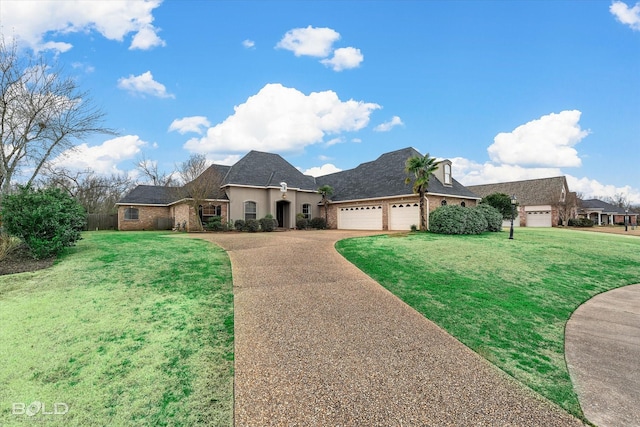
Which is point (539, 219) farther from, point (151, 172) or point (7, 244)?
point (151, 172)

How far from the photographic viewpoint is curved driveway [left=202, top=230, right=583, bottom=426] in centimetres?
292

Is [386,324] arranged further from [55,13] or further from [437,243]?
[55,13]

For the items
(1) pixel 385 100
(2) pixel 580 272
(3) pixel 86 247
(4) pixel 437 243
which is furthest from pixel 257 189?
(2) pixel 580 272

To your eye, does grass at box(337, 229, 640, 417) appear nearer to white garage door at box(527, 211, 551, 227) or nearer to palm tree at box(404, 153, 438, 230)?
palm tree at box(404, 153, 438, 230)

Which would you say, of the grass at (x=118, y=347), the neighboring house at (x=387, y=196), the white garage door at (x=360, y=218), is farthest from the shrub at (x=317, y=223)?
the grass at (x=118, y=347)

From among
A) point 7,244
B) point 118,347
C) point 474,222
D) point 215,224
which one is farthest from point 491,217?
point 7,244

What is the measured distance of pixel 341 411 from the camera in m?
2.94

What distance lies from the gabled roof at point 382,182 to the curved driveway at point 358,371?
642 inches

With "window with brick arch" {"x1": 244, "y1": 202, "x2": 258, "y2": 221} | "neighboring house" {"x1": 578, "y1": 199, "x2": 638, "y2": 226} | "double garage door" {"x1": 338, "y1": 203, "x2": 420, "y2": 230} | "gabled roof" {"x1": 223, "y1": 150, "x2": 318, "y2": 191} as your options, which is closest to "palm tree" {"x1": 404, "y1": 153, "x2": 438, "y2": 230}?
"double garage door" {"x1": 338, "y1": 203, "x2": 420, "y2": 230}

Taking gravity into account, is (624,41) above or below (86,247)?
above

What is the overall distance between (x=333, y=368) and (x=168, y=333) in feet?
8.58

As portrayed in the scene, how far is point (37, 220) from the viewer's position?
8.67 meters

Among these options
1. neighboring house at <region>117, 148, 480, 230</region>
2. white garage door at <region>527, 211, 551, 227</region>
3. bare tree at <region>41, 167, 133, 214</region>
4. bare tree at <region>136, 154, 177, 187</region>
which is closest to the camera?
neighboring house at <region>117, 148, 480, 230</region>

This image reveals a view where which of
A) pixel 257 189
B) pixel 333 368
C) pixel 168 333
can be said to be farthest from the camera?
pixel 257 189
